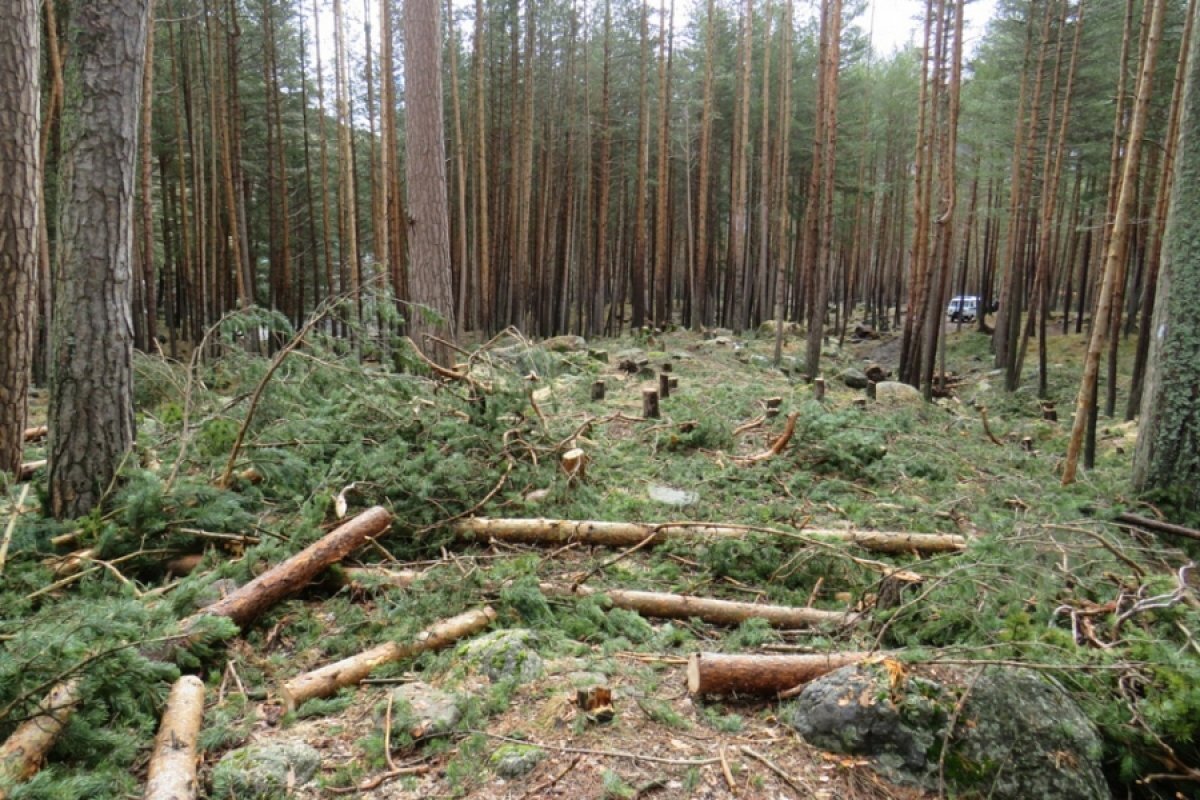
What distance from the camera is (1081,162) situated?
1711 cm

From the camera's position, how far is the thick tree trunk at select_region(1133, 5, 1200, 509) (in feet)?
16.5

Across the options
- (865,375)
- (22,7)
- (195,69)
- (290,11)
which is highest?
(290,11)

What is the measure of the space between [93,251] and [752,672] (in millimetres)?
4161

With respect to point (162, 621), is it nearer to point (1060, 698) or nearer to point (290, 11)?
point (1060, 698)

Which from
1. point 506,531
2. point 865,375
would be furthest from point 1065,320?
point 506,531

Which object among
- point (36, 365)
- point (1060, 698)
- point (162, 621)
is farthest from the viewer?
point (36, 365)

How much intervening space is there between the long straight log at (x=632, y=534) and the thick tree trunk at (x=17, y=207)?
3194mm

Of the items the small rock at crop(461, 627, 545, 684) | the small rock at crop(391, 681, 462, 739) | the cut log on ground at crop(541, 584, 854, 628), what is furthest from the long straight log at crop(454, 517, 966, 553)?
the small rock at crop(391, 681, 462, 739)

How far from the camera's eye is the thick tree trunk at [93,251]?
12.4ft

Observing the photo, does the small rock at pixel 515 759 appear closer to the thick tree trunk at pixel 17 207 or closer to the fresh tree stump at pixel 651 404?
the thick tree trunk at pixel 17 207

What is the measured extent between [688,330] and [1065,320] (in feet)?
34.4

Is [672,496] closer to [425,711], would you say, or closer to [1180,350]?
[425,711]

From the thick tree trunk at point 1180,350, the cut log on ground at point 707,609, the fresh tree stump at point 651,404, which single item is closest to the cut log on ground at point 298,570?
the cut log on ground at point 707,609

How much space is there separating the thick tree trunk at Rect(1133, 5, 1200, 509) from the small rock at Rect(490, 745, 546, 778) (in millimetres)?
5258
